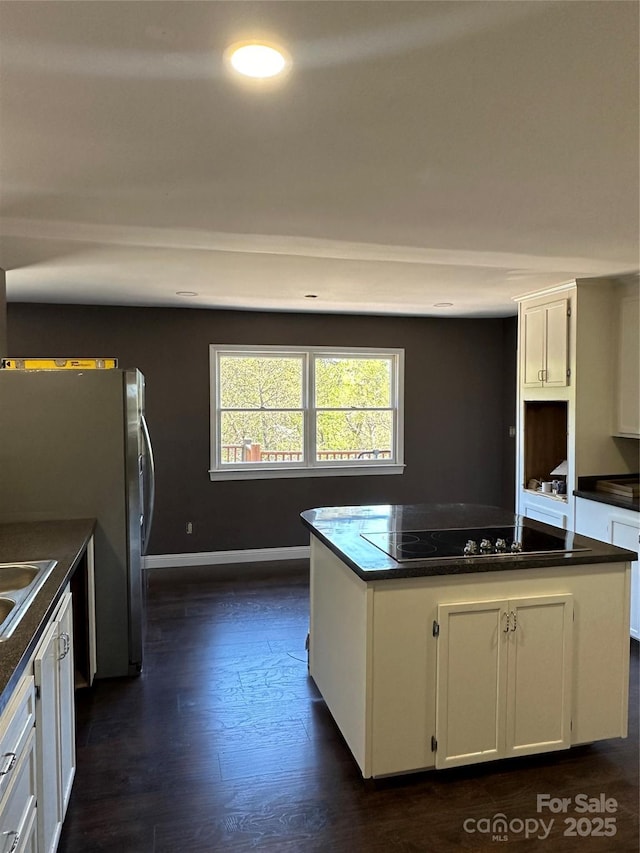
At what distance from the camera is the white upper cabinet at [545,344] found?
3.97 m

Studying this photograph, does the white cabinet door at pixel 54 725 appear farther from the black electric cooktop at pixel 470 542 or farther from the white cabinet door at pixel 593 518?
the white cabinet door at pixel 593 518

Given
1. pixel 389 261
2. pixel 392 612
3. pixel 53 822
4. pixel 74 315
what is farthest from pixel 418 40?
pixel 74 315

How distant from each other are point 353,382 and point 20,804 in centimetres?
464

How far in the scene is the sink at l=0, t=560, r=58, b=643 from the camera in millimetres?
1682

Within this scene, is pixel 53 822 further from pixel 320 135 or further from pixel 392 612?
pixel 320 135

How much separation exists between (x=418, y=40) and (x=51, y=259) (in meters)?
2.70

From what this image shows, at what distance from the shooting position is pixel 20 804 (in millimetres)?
1410

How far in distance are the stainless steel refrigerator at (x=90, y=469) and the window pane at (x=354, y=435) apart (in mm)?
2640

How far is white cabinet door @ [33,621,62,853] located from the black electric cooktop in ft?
4.10

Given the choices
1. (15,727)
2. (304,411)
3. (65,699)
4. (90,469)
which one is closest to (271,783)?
(65,699)

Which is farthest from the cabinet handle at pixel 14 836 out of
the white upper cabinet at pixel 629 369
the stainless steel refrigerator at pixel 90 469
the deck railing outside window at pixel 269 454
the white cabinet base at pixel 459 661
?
the deck railing outside window at pixel 269 454

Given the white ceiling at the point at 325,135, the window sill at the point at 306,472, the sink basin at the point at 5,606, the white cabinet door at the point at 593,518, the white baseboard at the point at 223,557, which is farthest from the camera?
the window sill at the point at 306,472

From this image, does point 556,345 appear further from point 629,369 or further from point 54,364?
point 54,364

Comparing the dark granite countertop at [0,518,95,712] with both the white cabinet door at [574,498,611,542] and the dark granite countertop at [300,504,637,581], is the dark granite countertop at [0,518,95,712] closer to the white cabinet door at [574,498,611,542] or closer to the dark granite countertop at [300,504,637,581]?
the dark granite countertop at [300,504,637,581]
